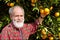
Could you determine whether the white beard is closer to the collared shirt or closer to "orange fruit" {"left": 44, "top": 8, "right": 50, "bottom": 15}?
the collared shirt

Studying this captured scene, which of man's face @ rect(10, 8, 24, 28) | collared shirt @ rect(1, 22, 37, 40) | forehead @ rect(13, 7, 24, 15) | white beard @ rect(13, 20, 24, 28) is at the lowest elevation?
collared shirt @ rect(1, 22, 37, 40)

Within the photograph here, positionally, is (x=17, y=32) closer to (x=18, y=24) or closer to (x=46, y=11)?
(x=18, y=24)

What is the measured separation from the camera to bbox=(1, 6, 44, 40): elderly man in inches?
146

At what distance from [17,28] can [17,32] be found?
6 cm

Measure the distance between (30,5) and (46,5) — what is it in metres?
0.30

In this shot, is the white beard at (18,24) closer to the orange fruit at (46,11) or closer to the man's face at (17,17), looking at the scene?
the man's face at (17,17)

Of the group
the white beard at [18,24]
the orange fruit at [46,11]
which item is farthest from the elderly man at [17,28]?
the orange fruit at [46,11]

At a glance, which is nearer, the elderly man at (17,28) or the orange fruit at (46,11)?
the orange fruit at (46,11)

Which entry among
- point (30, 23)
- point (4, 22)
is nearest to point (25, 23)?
point (30, 23)

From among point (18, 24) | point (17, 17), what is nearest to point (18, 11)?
point (17, 17)

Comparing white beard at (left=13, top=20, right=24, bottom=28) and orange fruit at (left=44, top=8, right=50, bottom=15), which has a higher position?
orange fruit at (left=44, top=8, right=50, bottom=15)

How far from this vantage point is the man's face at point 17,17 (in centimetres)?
369

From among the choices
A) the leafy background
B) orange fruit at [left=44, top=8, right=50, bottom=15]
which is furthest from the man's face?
orange fruit at [left=44, top=8, right=50, bottom=15]

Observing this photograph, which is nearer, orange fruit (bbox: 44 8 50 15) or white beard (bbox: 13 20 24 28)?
orange fruit (bbox: 44 8 50 15)
